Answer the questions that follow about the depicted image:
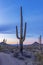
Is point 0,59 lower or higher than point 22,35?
lower

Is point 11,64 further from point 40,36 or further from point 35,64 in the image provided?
point 40,36

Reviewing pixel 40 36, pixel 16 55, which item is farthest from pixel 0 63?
pixel 40 36

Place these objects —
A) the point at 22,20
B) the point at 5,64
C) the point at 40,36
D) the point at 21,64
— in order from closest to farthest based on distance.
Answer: the point at 5,64 < the point at 21,64 < the point at 22,20 < the point at 40,36

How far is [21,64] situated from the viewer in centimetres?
2011

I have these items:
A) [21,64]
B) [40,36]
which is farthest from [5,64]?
[40,36]

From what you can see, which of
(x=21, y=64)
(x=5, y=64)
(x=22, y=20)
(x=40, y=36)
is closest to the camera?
(x=5, y=64)

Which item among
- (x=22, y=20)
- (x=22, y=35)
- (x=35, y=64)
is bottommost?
(x=35, y=64)

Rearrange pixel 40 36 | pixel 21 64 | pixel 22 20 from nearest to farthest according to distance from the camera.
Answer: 1. pixel 21 64
2. pixel 22 20
3. pixel 40 36

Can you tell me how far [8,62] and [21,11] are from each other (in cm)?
883

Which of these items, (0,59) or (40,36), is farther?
(40,36)

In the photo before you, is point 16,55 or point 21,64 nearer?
point 21,64

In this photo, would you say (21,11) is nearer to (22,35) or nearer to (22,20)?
(22,20)

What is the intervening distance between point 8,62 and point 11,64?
51 centimetres

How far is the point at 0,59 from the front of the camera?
63.2ft
